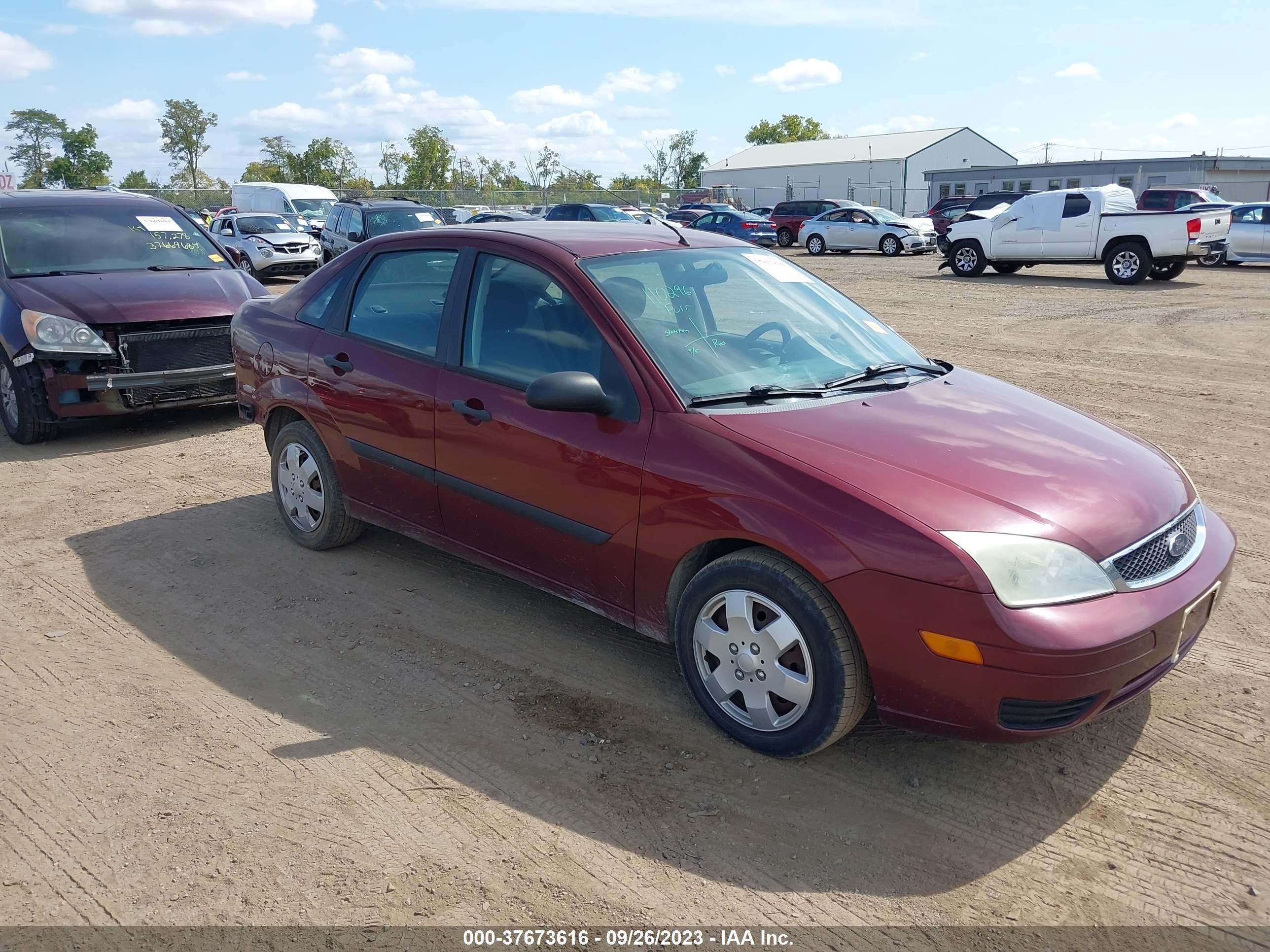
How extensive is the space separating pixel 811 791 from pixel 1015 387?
7.15 ft

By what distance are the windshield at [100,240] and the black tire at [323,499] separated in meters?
4.03

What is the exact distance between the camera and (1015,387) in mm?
4473

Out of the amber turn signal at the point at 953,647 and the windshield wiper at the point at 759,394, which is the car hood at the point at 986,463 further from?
the amber turn signal at the point at 953,647

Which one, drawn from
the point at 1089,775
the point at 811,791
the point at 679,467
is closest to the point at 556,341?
the point at 679,467

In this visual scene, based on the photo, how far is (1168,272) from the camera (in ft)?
62.2

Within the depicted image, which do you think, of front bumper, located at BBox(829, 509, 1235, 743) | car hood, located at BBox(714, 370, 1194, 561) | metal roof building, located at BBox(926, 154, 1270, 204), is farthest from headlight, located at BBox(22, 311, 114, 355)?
metal roof building, located at BBox(926, 154, 1270, 204)

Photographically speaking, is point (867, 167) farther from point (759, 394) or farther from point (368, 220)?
point (759, 394)

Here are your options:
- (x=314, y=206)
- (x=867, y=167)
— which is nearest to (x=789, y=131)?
(x=867, y=167)

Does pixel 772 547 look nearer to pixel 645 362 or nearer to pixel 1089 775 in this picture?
pixel 645 362

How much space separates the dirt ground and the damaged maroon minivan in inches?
95.3

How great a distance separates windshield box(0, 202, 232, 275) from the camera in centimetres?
820

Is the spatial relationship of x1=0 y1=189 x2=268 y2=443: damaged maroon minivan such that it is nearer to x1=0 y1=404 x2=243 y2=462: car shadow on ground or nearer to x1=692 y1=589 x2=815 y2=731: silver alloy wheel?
x1=0 y1=404 x2=243 y2=462: car shadow on ground

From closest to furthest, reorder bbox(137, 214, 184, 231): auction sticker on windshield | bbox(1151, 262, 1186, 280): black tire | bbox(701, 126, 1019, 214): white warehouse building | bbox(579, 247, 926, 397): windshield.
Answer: bbox(579, 247, 926, 397): windshield, bbox(137, 214, 184, 231): auction sticker on windshield, bbox(1151, 262, 1186, 280): black tire, bbox(701, 126, 1019, 214): white warehouse building

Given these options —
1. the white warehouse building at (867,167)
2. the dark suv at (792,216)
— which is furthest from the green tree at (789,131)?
the dark suv at (792,216)
